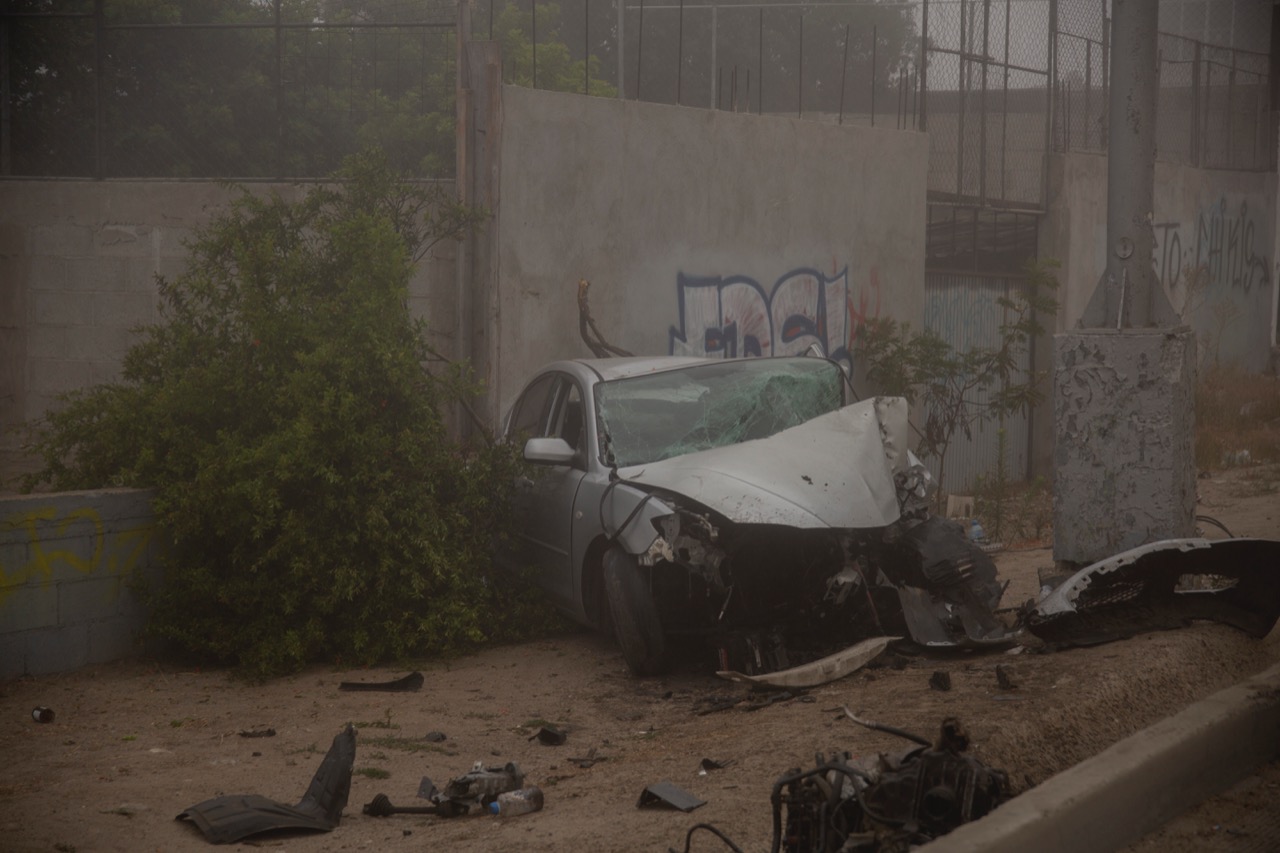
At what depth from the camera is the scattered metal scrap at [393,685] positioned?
6496 mm

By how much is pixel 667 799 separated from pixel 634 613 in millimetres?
2004

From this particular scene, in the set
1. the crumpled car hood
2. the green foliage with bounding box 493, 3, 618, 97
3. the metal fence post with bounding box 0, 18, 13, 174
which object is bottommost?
the crumpled car hood

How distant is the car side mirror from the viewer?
6898 mm

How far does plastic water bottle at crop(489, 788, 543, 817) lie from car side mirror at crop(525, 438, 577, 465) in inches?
102

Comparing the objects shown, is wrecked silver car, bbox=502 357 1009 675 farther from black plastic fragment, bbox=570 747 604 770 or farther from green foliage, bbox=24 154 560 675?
black plastic fragment, bbox=570 747 604 770

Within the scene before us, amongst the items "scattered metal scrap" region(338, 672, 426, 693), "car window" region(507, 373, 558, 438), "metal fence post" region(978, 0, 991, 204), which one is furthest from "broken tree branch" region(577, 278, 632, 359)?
"metal fence post" region(978, 0, 991, 204)

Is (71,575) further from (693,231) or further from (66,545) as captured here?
(693,231)

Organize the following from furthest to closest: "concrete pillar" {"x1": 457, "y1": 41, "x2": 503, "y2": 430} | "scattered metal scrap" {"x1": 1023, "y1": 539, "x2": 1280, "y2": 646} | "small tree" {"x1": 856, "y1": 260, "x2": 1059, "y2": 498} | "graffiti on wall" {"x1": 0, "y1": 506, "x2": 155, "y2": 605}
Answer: "small tree" {"x1": 856, "y1": 260, "x2": 1059, "y2": 498} → "concrete pillar" {"x1": 457, "y1": 41, "x2": 503, "y2": 430} → "graffiti on wall" {"x1": 0, "y1": 506, "x2": 155, "y2": 605} → "scattered metal scrap" {"x1": 1023, "y1": 539, "x2": 1280, "y2": 646}

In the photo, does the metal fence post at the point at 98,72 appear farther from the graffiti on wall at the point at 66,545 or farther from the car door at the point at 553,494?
the car door at the point at 553,494

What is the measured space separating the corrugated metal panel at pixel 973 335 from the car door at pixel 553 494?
255 inches

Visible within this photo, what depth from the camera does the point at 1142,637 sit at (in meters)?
5.77

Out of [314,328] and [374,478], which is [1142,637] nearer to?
[374,478]

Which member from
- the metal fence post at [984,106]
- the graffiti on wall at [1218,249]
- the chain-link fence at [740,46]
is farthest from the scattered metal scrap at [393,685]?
the chain-link fence at [740,46]

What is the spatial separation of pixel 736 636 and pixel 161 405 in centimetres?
354
